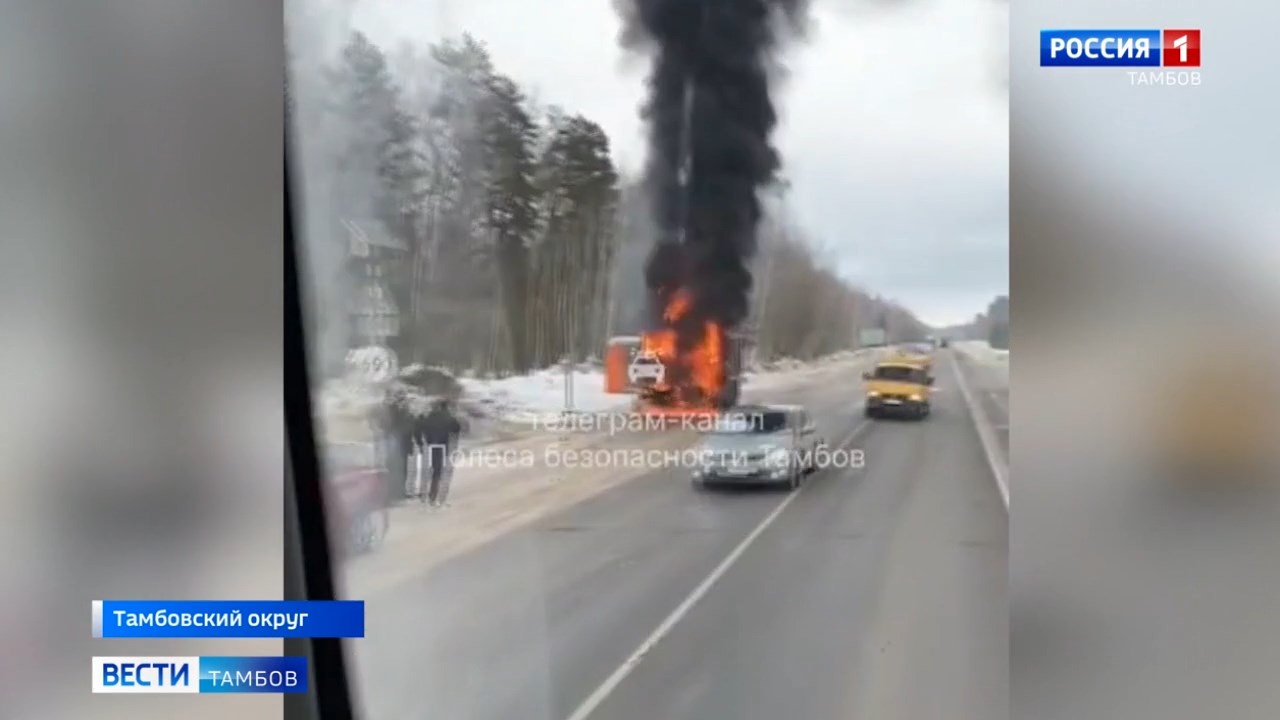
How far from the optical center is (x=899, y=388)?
167 centimetres

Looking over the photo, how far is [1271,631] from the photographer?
157 centimetres

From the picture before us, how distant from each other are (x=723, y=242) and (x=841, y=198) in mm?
204

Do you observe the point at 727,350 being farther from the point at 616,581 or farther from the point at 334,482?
the point at 334,482

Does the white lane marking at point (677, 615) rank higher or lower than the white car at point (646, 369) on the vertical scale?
lower

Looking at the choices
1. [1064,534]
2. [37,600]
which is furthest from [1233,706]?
[37,600]

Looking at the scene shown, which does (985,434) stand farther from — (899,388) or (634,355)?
(634,355)

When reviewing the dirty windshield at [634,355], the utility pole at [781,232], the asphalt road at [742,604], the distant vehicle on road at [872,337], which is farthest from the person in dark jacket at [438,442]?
the distant vehicle on road at [872,337]

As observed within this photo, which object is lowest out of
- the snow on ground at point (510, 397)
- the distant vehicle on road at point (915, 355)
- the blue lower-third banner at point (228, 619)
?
the blue lower-third banner at point (228, 619)

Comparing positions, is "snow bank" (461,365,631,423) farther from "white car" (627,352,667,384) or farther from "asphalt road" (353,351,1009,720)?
"asphalt road" (353,351,1009,720)

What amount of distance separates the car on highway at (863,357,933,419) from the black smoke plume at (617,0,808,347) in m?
0.24

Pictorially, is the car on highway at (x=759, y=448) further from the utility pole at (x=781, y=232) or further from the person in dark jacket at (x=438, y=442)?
the person in dark jacket at (x=438, y=442)

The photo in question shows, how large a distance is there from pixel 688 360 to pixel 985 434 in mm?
495

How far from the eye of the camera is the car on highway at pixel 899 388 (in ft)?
5.41

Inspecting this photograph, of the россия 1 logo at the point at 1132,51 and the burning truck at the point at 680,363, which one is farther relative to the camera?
the burning truck at the point at 680,363
